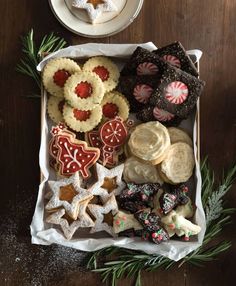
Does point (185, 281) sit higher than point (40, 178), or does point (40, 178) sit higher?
point (40, 178)

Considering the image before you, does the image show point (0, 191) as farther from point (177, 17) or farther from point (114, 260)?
point (177, 17)

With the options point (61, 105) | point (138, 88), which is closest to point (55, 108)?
point (61, 105)

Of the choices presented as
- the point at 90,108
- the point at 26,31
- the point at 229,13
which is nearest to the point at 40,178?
the point at 90,108


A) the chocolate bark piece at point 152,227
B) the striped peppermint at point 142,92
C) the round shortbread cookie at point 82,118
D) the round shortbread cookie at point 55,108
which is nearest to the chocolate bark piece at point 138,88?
the striped peppermint at point 142,92

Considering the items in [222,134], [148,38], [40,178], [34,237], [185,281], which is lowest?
[185,281]

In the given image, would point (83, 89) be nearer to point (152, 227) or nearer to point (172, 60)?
point (172, 60)

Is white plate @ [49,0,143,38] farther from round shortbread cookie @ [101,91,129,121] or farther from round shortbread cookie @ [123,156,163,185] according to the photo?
round shortbread cookie @ [123,156,163,185]
